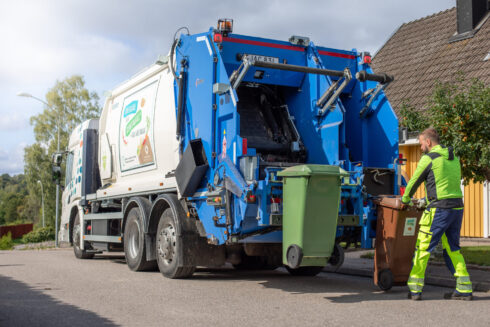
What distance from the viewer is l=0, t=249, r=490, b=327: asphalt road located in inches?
216

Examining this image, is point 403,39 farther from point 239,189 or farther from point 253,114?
point 239,189

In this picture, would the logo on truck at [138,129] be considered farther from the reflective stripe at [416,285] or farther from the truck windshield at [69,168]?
the reflective stripe at [416,285]

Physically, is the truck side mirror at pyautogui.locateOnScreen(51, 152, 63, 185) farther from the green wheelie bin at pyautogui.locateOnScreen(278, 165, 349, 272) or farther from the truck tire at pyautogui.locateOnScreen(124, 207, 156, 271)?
the green wheelie bin at pyautogui.locateOnScreen(278, 165, 349, 272)

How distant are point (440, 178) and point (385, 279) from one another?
1354mm

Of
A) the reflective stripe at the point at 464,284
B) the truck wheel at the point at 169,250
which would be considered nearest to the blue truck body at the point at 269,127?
the truck wheel at the point at 169,250

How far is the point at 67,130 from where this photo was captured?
4306 centimetres

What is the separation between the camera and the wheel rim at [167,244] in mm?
8344

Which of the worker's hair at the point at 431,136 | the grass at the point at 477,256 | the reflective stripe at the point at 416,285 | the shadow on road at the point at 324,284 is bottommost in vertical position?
the shadow on road at the point at 324,284

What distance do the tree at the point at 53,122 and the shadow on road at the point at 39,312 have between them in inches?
1434

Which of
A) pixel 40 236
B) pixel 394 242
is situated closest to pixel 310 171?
pixel 394 242

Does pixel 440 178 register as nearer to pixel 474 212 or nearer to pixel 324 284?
pixel 324 284

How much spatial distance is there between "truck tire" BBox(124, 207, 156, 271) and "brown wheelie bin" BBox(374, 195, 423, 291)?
3.68 meters

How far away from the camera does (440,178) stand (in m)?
6.62

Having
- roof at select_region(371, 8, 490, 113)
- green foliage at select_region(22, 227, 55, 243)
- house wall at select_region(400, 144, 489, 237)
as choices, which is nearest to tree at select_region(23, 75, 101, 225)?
green foliage at select_region(22, 227, 55, 243)
